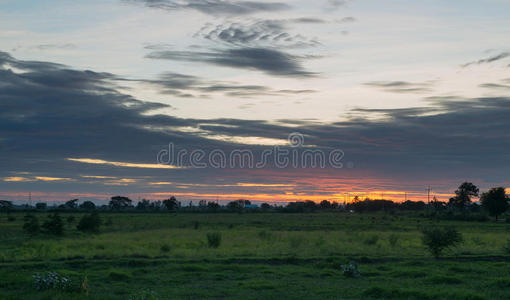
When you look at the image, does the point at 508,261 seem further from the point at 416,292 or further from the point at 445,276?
the point at 416,292

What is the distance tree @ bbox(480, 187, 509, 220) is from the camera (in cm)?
11000

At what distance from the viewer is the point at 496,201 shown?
110 meters

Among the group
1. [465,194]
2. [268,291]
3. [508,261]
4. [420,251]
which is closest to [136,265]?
[268,291]

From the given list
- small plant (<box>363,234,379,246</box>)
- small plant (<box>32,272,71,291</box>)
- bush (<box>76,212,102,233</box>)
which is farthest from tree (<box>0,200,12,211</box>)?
small plant (<box>32,272,71,291</box>)

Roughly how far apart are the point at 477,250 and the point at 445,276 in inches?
600

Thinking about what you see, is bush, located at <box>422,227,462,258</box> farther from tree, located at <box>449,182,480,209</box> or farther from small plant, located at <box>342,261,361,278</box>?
tree, located at <box>449,182,480,209</box>

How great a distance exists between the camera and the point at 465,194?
15862cm

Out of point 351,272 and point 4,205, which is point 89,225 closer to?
point 351,272

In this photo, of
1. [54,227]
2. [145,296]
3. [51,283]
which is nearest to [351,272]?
[145,296]

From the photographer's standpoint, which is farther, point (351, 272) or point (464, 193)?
point (464, 193)

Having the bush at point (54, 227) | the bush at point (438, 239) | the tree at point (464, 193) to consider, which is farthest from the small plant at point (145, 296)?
the tree at point (464, 193)

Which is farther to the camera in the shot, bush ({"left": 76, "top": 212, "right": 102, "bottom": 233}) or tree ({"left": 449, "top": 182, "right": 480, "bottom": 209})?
tree ({"left": 449, "top": 182, "right": 480, "bottom": 209})

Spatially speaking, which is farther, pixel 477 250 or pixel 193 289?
pixel 477 250

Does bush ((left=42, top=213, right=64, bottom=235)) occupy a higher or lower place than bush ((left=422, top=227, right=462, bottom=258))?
lower
